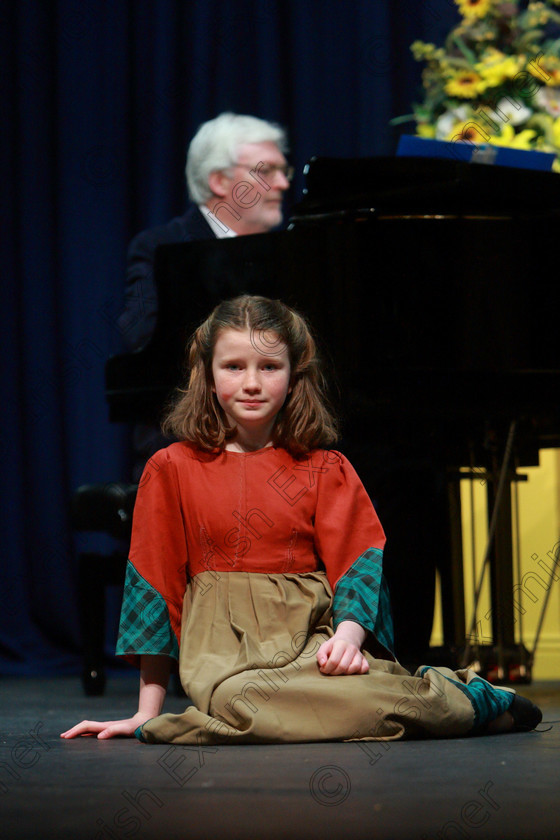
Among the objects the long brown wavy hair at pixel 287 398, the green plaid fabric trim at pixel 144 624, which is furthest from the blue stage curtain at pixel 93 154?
the green plaid fabric trim at pixel 144 624

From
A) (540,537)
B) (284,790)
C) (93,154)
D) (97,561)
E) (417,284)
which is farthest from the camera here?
(93,154)

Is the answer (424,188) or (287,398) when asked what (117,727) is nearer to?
(287,398)

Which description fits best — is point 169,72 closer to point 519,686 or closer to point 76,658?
point 76,658

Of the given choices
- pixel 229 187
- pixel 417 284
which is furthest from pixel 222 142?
pixel 417 284

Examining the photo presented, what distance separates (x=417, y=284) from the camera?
2.51m

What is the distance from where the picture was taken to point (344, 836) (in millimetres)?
1184

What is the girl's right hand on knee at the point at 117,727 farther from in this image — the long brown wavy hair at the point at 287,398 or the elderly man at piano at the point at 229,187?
the elderly man at piano at the point at 229,187

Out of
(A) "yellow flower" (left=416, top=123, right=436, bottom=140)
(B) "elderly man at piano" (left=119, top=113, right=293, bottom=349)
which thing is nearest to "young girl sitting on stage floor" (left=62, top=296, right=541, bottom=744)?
(B) "elderly man at piano" (left=119, top=113, right=293, bottom=349)

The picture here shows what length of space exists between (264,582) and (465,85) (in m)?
1.96

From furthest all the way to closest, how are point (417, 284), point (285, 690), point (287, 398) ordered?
point (417, 284) < point (287, 398) < point (285, 690)

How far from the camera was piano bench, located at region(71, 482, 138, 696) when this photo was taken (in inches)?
116

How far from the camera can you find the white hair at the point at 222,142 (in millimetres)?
3430

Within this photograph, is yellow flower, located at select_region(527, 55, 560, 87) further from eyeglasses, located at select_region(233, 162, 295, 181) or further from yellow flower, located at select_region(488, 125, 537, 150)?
eyeglasses, located at select_region(233, 162, 295, 181)

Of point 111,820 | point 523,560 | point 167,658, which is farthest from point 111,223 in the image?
point 111,820
